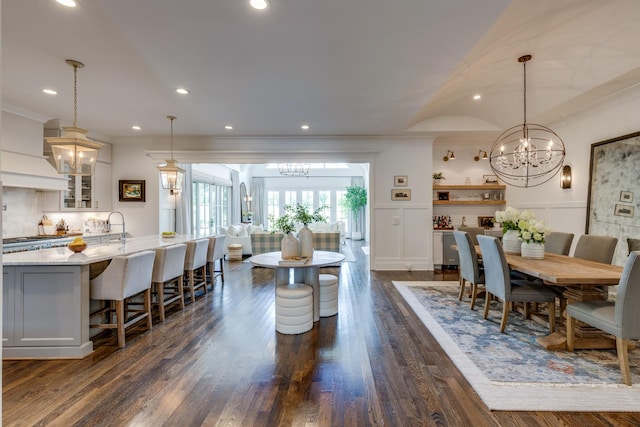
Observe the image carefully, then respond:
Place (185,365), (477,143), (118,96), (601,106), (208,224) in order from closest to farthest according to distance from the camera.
A: (185,365)
(118,96)
(601,106)
(477,143)
(208,224)

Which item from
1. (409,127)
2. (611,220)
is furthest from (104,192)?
(611,220)

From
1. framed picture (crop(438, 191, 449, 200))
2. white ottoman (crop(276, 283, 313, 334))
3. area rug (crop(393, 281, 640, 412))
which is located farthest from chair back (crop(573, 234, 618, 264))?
white ottoman (crop(276, 283, 313, 334))

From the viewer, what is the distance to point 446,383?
99.3 inches

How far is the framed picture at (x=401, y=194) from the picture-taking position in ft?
21.5

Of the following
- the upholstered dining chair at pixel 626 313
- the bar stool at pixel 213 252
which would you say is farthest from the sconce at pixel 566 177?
the bar stool at pixel 213 252

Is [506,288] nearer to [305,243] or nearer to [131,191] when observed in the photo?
[305,243]

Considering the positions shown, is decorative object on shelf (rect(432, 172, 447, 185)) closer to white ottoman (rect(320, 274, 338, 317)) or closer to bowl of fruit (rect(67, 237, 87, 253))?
white ottoman (rect(320, 274, 338, 317))

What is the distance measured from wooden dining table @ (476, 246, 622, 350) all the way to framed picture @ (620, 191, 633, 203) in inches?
60.5

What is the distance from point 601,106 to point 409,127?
270cm

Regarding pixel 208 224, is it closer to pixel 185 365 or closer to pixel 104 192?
pixel 104 192

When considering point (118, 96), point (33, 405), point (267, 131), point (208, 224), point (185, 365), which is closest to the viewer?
point (33, 405)

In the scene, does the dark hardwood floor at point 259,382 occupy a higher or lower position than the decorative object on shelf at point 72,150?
lower

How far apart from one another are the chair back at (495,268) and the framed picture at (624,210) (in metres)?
2.14

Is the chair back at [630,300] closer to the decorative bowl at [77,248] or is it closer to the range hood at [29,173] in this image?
the decorative bowl at [77,248]
